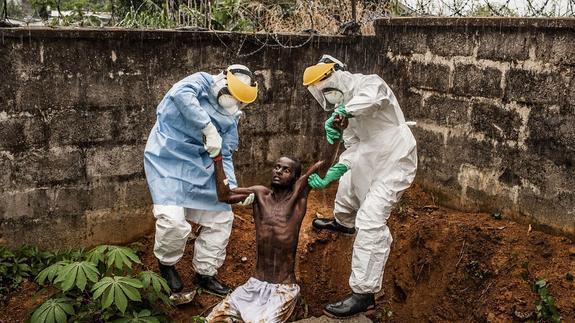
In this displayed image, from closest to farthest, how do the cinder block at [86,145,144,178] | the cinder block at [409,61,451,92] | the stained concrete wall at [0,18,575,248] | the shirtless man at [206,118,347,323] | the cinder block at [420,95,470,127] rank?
1. the shirtless man at [206,118,347,323]
2. the stained concrete wall at [0,18,575,248]
3. the cinder block at [86,145,144,178]
4. the cinder block at [420,95,470,127]
5. the cinder block at [409,61,451,92]

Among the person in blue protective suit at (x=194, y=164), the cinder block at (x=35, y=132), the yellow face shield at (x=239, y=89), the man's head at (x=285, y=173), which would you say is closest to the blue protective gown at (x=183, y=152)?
the person in blue protective suit at (x=194, y=164)

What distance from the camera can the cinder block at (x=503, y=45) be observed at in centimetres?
500

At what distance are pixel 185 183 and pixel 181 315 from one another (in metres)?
1.06

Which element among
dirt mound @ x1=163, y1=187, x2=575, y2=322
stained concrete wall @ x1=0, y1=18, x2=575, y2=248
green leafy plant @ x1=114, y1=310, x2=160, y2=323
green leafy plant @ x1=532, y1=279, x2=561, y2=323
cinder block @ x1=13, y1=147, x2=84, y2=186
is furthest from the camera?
cinder block @ x1=13, y1=147, x2=84, y2=186

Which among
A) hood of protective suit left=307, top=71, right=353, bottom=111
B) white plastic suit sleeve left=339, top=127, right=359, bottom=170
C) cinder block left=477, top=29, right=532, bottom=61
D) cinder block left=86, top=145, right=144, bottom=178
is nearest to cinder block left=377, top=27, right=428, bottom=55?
cinder block left=477, top=29, right=532, bottom=61

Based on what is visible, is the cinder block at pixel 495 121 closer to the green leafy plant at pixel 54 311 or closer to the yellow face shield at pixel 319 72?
the yellow face shield at pixel 319 72

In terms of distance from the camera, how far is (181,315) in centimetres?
476

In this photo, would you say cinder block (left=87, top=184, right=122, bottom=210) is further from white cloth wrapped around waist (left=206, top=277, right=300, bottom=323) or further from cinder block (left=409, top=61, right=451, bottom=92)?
cinder block (left=409, top=61, right=451, bottom=92)

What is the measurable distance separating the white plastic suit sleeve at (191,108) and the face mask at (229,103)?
0.73ft

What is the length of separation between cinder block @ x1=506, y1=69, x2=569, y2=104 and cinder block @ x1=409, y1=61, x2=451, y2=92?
0.75 metres

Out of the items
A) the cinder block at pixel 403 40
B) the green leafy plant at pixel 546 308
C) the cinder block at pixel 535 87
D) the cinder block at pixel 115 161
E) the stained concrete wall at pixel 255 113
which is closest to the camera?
the green leafy plant at pixel 546 308

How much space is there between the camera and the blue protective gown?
4.55 meters

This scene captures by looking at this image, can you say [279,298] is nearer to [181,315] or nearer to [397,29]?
[181,315]

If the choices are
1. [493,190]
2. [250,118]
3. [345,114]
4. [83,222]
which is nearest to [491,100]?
[493,190]
